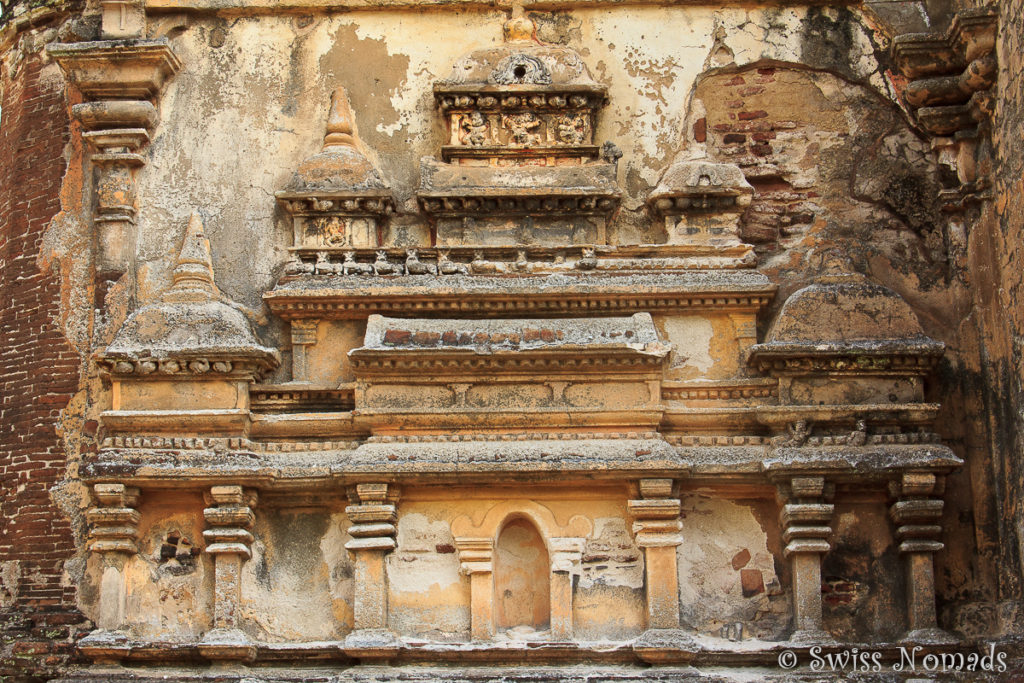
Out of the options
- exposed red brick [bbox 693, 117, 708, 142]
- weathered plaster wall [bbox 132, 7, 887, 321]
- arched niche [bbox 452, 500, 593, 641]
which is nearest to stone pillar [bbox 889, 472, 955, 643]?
arched niche [bbox 452, 500, 593, 641]

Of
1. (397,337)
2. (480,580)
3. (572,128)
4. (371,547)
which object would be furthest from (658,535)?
(572,128)

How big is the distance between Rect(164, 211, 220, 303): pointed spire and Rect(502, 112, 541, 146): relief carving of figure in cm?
231

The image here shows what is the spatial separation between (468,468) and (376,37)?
349 cm

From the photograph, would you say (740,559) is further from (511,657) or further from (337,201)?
(337,201)

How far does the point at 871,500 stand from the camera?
29.3 feet

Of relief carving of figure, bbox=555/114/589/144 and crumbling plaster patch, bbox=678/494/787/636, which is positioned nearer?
crumbling plaster patch, bbox=678/494/787/636

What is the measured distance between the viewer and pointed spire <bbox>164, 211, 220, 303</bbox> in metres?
9.32

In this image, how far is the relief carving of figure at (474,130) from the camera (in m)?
9.80

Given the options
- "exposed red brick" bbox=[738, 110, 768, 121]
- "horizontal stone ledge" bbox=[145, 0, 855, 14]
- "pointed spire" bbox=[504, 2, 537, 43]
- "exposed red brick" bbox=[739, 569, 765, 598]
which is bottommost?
"exposed red brick" bbox=[739, 569, 765, 598]

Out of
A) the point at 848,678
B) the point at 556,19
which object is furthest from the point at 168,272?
the point at 848,678

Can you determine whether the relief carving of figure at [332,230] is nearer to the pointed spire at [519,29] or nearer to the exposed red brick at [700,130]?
the pointed spire at [519,29]

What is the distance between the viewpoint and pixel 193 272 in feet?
30.8

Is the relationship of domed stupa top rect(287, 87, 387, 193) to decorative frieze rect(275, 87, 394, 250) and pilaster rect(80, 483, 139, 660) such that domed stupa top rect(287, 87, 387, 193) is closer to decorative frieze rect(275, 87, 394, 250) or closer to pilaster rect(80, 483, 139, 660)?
decorative frieze rect(275, 87, 394, 250)

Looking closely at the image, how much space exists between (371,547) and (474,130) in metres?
3.12
